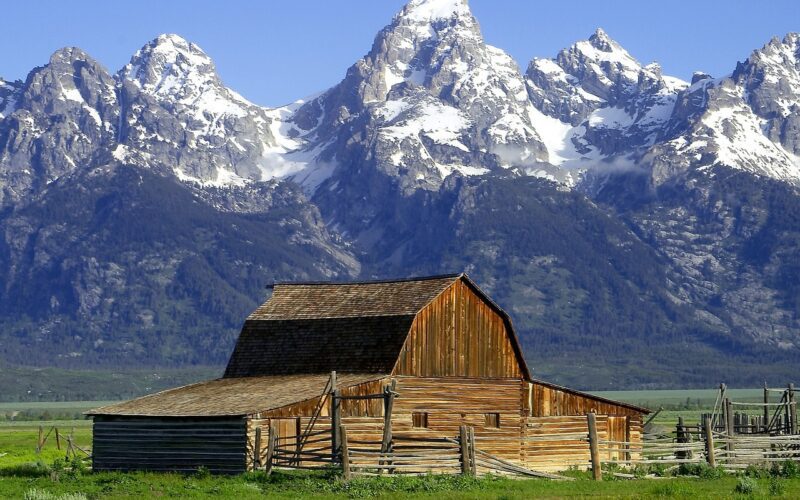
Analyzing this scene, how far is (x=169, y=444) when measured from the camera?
208 ft

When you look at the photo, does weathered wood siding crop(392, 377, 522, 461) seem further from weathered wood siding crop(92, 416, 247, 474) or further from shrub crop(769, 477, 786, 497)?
shrub crop(769, 477, 786, 497)

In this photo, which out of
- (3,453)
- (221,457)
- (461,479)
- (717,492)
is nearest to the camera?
(717,492)

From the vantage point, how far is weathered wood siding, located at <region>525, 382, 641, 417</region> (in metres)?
70.9

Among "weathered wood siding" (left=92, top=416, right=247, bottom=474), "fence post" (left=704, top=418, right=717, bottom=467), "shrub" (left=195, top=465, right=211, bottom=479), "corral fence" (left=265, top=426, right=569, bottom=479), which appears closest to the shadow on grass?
"weathered wood siding" (left=92, top=416, right=247, bottom=474)

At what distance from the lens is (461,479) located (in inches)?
2061

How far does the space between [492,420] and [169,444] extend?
1444cm

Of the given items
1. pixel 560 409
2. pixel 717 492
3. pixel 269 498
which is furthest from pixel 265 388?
pixel 717 492

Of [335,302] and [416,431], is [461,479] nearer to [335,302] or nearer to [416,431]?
[416,431]

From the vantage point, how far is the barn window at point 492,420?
69375 mm

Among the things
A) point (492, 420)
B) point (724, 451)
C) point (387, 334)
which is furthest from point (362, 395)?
point (724, 451)

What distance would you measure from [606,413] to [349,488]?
25.5 metres

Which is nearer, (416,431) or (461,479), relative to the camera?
(461,479)

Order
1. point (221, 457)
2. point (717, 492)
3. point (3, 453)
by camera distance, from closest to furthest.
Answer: point (717, 492) → point (221, 457) → point (3, 453)

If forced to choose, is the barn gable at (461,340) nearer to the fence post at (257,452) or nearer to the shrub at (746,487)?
the fence post at (257,452)
